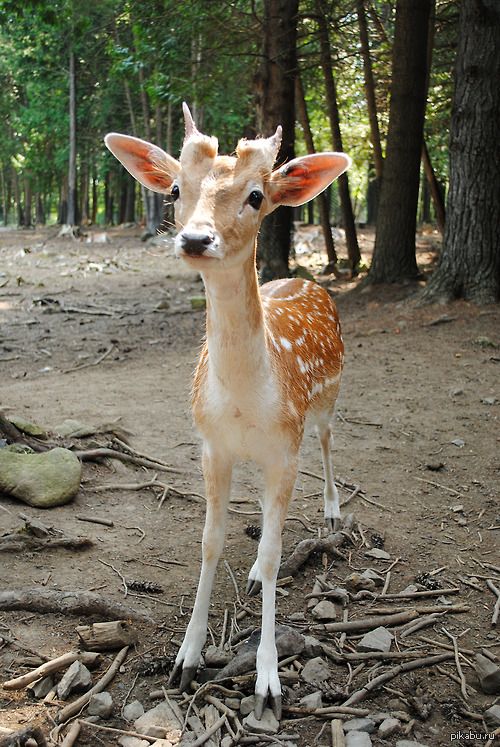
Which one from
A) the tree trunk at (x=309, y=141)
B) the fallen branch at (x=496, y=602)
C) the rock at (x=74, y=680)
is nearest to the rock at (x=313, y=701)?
the rock at (x=74, y=680)

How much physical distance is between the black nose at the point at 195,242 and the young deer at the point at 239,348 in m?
0.07

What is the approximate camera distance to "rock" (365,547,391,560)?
4.00m

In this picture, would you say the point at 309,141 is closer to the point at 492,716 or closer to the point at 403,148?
the point at 403,148

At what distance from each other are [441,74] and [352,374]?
980cm

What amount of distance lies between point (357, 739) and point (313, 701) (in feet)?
0.97

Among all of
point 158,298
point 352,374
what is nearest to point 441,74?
point 158,298

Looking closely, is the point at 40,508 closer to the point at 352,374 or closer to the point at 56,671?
the point at 56,671

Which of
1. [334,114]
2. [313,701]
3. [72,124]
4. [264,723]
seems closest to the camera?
[264,723]

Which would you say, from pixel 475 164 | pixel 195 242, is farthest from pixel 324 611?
pixel 475 164

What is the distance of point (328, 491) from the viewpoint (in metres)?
4.41

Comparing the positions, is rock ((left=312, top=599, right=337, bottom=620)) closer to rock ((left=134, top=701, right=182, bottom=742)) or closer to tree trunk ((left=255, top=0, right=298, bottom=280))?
rock ((left=134, top=701, right=182, bottom=742))

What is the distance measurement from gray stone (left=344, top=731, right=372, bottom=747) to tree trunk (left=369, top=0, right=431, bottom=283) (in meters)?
8.60

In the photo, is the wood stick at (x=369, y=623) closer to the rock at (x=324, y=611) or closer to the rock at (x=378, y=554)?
the rock at (x=324, y=611)

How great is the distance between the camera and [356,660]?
3066 millimetres
